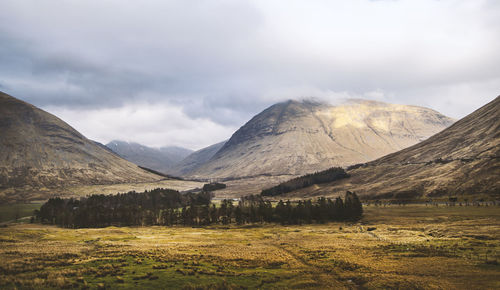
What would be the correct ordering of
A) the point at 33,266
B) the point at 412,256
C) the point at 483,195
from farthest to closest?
the point at 483,195 → the point at 412,256 → the point at 33,266

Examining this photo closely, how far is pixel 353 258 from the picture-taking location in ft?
178

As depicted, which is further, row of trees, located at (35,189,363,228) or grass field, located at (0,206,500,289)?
row of trees, located at (35,189,363,228)

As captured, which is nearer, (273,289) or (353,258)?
(273,289)

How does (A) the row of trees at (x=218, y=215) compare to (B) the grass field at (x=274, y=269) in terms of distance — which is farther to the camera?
(A) the row of trees at (x=218, y=215)

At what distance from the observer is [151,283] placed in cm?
3691

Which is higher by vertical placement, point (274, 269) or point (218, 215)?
point (274, 269)

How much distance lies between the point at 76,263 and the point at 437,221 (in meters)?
116

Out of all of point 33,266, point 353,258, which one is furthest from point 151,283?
point 353,258

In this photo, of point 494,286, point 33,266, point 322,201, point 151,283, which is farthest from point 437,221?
point 33,266

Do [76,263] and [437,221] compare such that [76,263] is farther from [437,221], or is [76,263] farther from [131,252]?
[437,221]

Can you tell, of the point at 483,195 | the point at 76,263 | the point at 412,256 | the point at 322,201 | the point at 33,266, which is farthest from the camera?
the point at 483,195

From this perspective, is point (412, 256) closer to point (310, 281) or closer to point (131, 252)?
point (310, 281)

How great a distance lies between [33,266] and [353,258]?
49379 mm

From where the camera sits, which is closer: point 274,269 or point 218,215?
point 274,269
